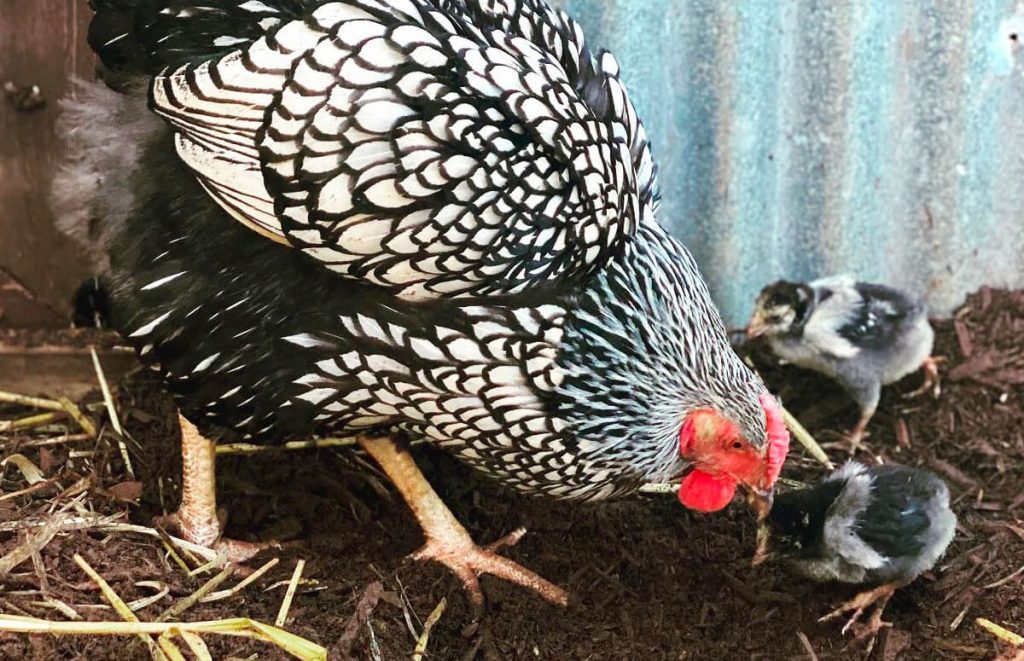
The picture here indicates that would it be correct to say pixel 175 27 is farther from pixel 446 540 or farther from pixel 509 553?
pixel 509 553

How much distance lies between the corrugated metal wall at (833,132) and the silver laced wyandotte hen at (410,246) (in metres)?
0.72

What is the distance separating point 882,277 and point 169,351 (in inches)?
94.1

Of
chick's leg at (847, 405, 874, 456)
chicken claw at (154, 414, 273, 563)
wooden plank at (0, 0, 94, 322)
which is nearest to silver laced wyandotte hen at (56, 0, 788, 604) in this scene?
chicken claw at (154, 414, 273, 563)

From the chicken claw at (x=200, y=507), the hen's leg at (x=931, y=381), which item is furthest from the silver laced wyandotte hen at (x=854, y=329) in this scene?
the chicken claw at (x=200, y=507)

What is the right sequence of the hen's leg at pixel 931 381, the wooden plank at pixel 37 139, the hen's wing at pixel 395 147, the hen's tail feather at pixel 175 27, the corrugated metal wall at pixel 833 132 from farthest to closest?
the hen's leg at pixel 931 381, the corrugated metal wall at pixel 833 132, the wooden plank at pixel 37 139, the hen's tail feather at pixel 175 27, the hen's wing at pixel 395 147

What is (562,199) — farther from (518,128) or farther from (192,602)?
(192,602)

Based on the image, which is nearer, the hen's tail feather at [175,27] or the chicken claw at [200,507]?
the hen's tail feather at [175,27]

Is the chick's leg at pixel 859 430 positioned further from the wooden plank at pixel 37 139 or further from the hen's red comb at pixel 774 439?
the wooden plank at pixel 37 139

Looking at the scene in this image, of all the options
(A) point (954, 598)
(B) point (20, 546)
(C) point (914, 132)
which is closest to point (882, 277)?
(C) point (914, 132)

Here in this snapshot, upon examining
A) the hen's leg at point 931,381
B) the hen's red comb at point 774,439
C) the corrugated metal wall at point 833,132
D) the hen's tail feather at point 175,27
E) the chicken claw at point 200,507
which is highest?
the hen's tail feather at point 175,27

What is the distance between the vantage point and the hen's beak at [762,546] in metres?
2.58

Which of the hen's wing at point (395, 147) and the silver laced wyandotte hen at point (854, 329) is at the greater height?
the hen's wing at point (395, 147)

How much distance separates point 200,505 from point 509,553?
2.70ft

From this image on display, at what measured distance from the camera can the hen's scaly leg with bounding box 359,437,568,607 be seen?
2564mm
